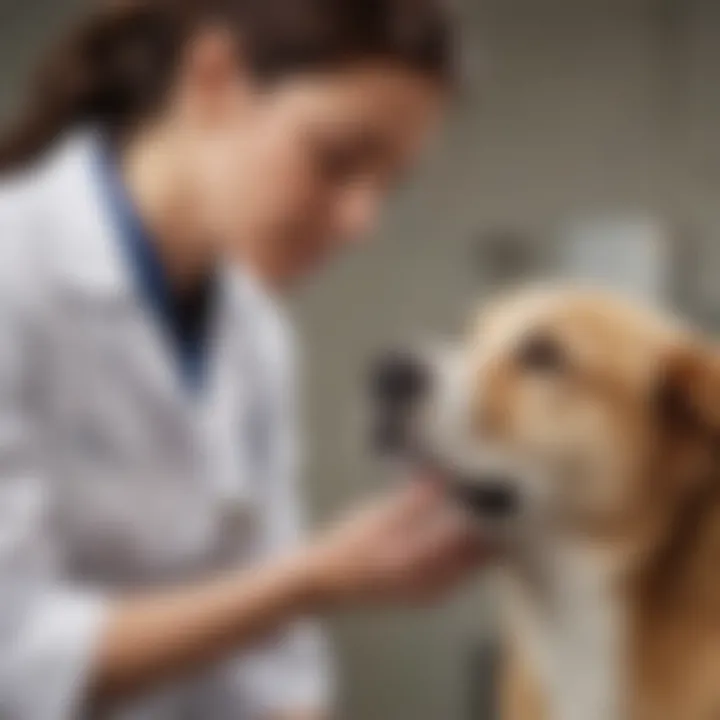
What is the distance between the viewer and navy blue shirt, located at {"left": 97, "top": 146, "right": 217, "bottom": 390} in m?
1.00

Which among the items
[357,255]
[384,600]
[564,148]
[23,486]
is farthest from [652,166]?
[23,486]

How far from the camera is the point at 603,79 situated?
3.34 feet

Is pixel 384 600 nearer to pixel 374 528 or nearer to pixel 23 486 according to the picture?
pixel 374 528

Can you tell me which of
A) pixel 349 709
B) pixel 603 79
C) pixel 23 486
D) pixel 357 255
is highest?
pixel 603 79

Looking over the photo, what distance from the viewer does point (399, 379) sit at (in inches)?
38.0

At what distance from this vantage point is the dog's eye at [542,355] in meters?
0.94

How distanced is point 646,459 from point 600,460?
29 mm

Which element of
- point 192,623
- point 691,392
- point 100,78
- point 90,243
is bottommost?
point 192,623

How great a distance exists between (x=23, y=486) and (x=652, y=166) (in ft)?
1.54

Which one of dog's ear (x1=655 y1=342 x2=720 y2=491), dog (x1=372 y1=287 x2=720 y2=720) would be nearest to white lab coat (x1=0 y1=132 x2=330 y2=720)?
dog (x1=372 y1=287 x2=720 y2=720)

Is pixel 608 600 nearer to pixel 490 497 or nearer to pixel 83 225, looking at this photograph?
pixel 490 497

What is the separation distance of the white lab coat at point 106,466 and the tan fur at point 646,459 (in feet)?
0.60

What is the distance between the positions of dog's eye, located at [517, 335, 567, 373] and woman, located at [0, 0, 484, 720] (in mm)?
104

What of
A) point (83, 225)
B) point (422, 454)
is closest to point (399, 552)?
point (422, 454)
